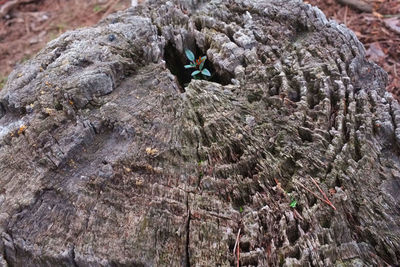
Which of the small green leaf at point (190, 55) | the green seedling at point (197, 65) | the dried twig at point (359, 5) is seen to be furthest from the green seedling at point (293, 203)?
the dried twig at point (359, 5)

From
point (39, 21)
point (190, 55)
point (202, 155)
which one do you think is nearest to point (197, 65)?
point (190, 55)

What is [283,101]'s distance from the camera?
1775mm

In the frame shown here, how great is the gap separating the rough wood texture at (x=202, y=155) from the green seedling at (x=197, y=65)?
2.8 inches

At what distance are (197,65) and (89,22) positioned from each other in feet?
13.5

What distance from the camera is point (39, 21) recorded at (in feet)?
19.3

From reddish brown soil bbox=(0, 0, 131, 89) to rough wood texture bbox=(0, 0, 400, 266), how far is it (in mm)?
3776

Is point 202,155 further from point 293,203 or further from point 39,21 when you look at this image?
point 39,21

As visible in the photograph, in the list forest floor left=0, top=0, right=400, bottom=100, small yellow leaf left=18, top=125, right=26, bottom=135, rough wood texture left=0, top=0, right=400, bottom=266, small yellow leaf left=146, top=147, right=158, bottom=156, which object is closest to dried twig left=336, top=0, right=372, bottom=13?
forest floor left=0, top=0, right=400, bottom=100

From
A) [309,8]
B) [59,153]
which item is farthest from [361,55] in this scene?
[59,153]

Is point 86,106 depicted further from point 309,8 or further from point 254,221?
point 309,8

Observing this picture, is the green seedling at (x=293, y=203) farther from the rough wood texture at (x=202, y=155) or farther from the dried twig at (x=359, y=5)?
the dried twig at (x=359, y=5)

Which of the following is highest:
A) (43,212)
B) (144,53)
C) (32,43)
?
(144,53)

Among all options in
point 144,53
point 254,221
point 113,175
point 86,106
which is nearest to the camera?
point 254,221

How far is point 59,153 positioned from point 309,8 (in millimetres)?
1905
